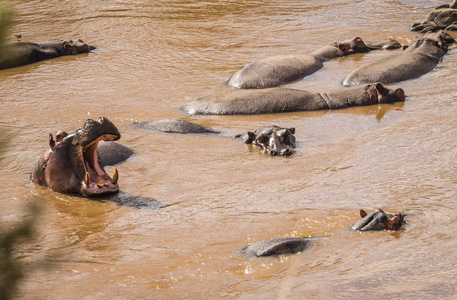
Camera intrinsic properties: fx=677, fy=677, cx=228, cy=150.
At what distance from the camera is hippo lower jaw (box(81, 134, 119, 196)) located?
20.3ft

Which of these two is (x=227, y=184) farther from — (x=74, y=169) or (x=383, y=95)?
(x=383, y=95)

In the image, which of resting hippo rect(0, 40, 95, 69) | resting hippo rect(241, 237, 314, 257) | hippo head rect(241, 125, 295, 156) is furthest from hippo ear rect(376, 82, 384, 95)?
resting hippo rect(0, 40, 95, 69)

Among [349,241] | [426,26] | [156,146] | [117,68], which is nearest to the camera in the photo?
[349,241]

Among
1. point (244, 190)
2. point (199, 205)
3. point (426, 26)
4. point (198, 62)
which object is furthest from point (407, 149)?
point (426, 26)

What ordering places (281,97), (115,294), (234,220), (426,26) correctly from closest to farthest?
(115,294)
(234,220)
(281,97)
(426,26)

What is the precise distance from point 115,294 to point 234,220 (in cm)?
149

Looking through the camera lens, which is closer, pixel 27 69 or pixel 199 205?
pixel 199 205

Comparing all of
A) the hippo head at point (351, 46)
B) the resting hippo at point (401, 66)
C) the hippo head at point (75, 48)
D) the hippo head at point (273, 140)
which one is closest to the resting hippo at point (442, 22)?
A: the hippo head at point (351, 46)

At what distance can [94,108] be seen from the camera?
9.45m

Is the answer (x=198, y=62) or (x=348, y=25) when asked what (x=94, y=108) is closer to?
(x=198, y=62)

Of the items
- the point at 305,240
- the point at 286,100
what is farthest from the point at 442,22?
the point at 305,240

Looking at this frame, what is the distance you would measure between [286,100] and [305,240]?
4.31 m

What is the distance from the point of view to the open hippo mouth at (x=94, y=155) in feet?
19.2

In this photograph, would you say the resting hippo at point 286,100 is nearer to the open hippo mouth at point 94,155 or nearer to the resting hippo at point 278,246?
the open hippo mouth at point 94,155
